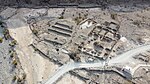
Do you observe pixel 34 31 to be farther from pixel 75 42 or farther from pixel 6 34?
pixel 75 42

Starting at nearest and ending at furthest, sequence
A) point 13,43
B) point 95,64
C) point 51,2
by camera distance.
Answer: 1. point 95,64
2. point 13,43
3. point 51,2

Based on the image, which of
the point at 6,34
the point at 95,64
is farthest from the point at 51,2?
the point at 95,64

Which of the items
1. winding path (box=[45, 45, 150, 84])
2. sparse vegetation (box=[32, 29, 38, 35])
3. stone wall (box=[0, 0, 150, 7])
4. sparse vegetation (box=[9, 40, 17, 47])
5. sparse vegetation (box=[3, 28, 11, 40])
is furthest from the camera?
stone wall (box=[0, 0, 150, 7])

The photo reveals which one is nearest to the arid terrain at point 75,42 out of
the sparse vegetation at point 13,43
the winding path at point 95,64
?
the winding path at point 95,64

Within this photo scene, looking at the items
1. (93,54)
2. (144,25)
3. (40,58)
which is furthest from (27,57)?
(144,25)

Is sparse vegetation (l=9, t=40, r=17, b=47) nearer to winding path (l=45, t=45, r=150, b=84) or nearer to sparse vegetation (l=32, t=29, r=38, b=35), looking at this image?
sparse vegetation (l=32, t=29, r=38, b=35)

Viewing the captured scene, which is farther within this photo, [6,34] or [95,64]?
[6,34]

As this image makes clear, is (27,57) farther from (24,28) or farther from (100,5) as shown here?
(100,5)

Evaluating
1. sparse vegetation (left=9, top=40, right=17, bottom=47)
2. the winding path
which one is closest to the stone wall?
sparse vegetation (left=9, top=40, right=17, bottom=47)

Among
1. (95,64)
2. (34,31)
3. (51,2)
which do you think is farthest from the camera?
(51,2)

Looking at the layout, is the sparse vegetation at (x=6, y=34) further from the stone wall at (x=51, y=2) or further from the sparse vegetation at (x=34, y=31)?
the stone wall at (x=51, y=2)

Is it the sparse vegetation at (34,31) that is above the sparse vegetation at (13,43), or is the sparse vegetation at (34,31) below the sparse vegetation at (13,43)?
above
